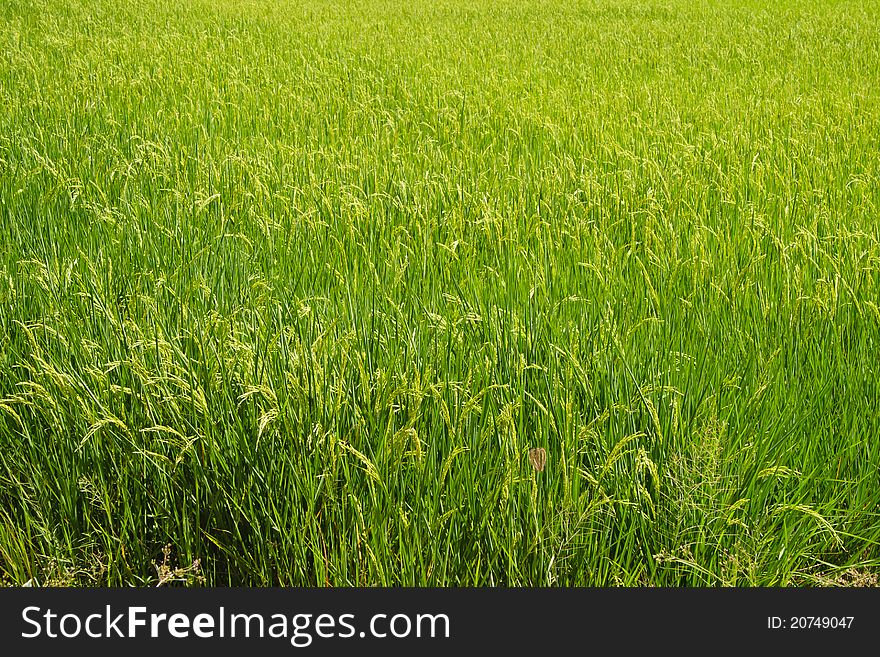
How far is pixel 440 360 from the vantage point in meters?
1.89

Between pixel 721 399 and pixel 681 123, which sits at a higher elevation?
pixel 681 123

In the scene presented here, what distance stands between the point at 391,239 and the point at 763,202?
1.49 meters

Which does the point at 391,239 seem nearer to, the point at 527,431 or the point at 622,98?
the point at 527,431

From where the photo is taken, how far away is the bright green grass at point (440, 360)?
1625 mm

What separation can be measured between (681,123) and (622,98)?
0.81 meters

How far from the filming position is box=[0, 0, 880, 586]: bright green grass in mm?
1625

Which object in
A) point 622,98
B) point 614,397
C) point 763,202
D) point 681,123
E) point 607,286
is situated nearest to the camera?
point 614,397

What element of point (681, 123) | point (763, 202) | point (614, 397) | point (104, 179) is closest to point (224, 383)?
point (614, 397)

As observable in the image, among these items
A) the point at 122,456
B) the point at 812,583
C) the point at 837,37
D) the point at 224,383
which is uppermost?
the point at 837,37

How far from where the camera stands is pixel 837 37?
8750 millimetres

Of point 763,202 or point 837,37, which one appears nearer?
point 763,202

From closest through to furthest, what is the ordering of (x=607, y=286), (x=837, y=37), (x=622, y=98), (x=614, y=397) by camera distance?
(x=614, y=397)
(x=607, y=286)
(x=622, y=98)
(x=837, y=37)

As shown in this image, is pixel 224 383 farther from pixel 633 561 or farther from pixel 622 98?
pixel 622 98

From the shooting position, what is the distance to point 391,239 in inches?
113
